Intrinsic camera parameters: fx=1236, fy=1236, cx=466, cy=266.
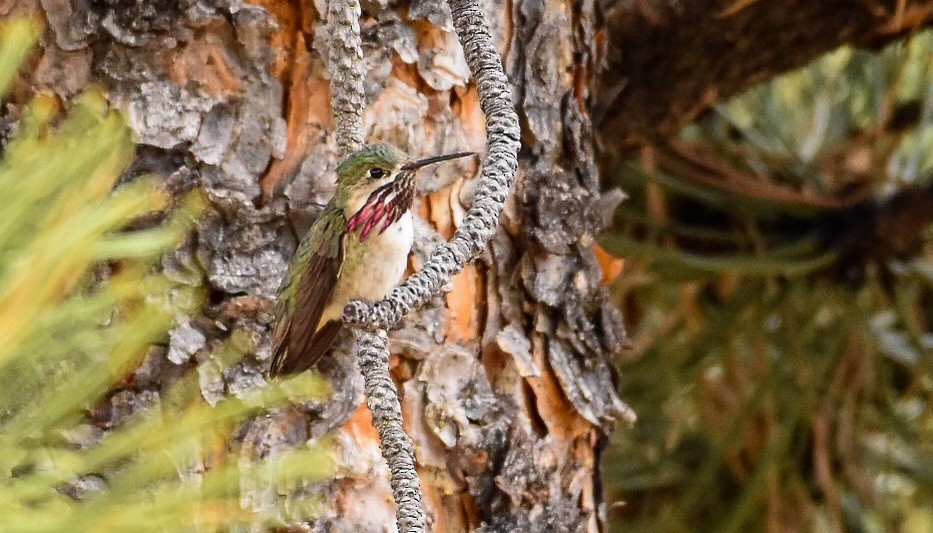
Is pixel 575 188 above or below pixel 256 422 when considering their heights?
above

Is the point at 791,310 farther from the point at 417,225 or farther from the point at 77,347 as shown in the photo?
the point at 77,347

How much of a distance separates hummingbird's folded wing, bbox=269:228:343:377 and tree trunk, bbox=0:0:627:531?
0.10 ft

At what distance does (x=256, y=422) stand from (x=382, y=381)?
0.24m

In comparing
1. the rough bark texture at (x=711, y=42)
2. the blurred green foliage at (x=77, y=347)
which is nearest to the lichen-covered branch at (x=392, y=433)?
the blurred green foliage at (x=77, y=347)

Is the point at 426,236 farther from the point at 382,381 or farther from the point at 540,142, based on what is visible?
the point at 382,381

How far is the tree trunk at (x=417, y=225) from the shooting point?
1.26 metres

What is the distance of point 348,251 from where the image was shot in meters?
1.35

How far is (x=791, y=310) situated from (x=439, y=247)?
1.61 meters

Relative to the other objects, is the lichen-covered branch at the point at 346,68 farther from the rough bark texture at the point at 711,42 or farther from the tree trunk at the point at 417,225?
the rough bark texture at the point at 711,42

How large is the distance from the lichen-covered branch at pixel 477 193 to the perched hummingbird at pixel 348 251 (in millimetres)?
157

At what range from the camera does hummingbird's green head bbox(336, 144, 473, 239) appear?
4.01 feet

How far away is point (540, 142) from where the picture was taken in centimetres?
140

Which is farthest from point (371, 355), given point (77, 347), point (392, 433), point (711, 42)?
point (711, 42)

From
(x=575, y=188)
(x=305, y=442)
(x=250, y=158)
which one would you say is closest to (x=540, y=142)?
(x=575, y=188)
